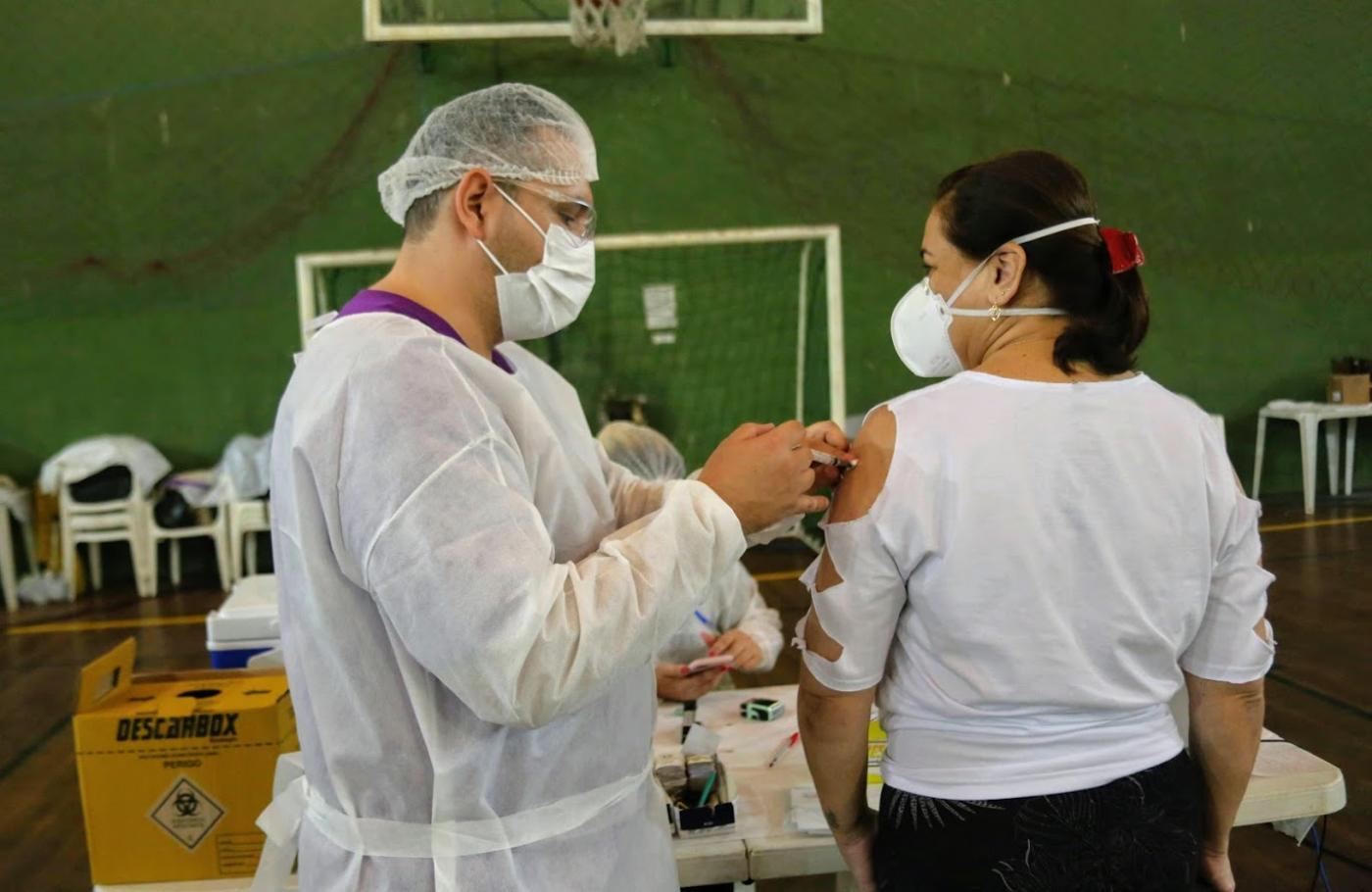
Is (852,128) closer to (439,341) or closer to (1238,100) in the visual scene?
(1238,100)

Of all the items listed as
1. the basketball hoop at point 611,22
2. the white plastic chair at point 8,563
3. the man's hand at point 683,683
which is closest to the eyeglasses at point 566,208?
the man's hand at point 683,683

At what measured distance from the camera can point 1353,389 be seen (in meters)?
6.80

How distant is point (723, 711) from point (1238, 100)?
21.9ft

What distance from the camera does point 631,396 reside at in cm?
678

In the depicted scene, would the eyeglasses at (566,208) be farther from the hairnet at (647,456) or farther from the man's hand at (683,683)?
the hairnet at (647,456)

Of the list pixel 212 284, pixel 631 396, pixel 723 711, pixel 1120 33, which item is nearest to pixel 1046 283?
pixel 723 711

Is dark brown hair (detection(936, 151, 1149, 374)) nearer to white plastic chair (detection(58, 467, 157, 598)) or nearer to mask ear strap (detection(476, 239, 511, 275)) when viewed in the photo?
→ mask ear strap (detection(476, 239, 511, 275))

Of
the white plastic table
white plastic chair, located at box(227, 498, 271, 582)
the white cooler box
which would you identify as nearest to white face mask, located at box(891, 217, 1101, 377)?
the white plastic table

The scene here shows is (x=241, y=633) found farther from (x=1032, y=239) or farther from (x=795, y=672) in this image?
(x=795, y=672)

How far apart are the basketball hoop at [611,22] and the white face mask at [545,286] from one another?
15.6 ft

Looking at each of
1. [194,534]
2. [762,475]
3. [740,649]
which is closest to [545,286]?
[762,475]

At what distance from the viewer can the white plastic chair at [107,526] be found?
19.6 ft

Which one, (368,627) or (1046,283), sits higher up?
(1046,283)

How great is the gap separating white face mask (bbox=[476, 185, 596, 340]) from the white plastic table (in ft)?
2.56
